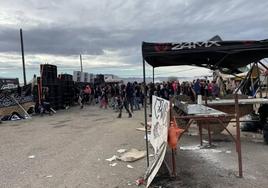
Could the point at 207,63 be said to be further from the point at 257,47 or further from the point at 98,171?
the point at 98,171

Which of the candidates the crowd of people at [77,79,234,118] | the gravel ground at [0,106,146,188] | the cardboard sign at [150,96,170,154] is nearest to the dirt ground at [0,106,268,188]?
the gravel ground at [0,106,146,188]

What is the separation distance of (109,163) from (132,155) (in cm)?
75

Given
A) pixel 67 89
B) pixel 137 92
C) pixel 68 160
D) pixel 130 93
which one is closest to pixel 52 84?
pixel 67 89

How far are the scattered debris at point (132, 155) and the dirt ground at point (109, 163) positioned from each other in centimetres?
23

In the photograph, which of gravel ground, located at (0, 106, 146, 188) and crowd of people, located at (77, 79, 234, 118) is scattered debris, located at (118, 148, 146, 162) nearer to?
→ gravel ground, located at (0, 106, 146, 188)

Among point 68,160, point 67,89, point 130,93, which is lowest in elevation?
point 68,160

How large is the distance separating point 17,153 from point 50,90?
743 inches

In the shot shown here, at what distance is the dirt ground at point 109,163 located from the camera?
736cm

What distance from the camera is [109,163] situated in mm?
9047

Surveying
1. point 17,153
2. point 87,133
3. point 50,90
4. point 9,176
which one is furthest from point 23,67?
point 9,176

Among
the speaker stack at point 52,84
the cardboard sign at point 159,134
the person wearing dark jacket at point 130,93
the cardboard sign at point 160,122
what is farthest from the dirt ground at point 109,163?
the speaker stack at point 52,84

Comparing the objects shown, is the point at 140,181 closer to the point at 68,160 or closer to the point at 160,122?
the point at 160,122

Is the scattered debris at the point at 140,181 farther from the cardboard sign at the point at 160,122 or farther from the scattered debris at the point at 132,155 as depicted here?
the scattered debris at the point at 132,155

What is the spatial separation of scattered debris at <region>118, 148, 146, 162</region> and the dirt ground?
232 mm
